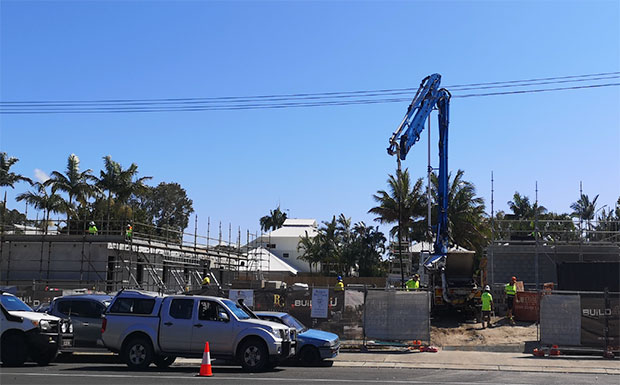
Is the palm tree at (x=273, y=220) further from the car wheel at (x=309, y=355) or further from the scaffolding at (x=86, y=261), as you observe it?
the car wheel at (x=309, y=355)

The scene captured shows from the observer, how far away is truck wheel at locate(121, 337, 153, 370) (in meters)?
15.8

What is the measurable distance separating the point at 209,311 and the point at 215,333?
0.58 meters

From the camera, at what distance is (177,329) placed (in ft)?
51.7

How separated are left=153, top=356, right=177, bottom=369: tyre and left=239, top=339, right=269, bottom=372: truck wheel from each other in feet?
7.16

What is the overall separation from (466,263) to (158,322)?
1528 centimetres

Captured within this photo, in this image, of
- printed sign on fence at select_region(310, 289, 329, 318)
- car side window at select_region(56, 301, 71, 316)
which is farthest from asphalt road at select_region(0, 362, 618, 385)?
printed sign on fence at select_region(310, 289, 329, 318)

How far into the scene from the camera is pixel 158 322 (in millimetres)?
15836

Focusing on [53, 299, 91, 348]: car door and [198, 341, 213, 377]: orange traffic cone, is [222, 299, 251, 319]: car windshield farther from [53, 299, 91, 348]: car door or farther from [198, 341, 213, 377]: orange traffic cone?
[53, 299, 91, 348]: car door

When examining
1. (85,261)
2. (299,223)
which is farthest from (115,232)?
(299,223)

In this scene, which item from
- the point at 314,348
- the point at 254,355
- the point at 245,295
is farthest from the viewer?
the point at 245,295

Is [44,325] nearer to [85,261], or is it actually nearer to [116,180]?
[85,261]

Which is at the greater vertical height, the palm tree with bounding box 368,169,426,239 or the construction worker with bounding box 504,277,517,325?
the palm tree with bounding box 368,169,426,239

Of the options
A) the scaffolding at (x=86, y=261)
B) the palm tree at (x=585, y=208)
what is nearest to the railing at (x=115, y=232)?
the scaffolding at (x=86, y=261)

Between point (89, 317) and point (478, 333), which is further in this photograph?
point (478, 333)
